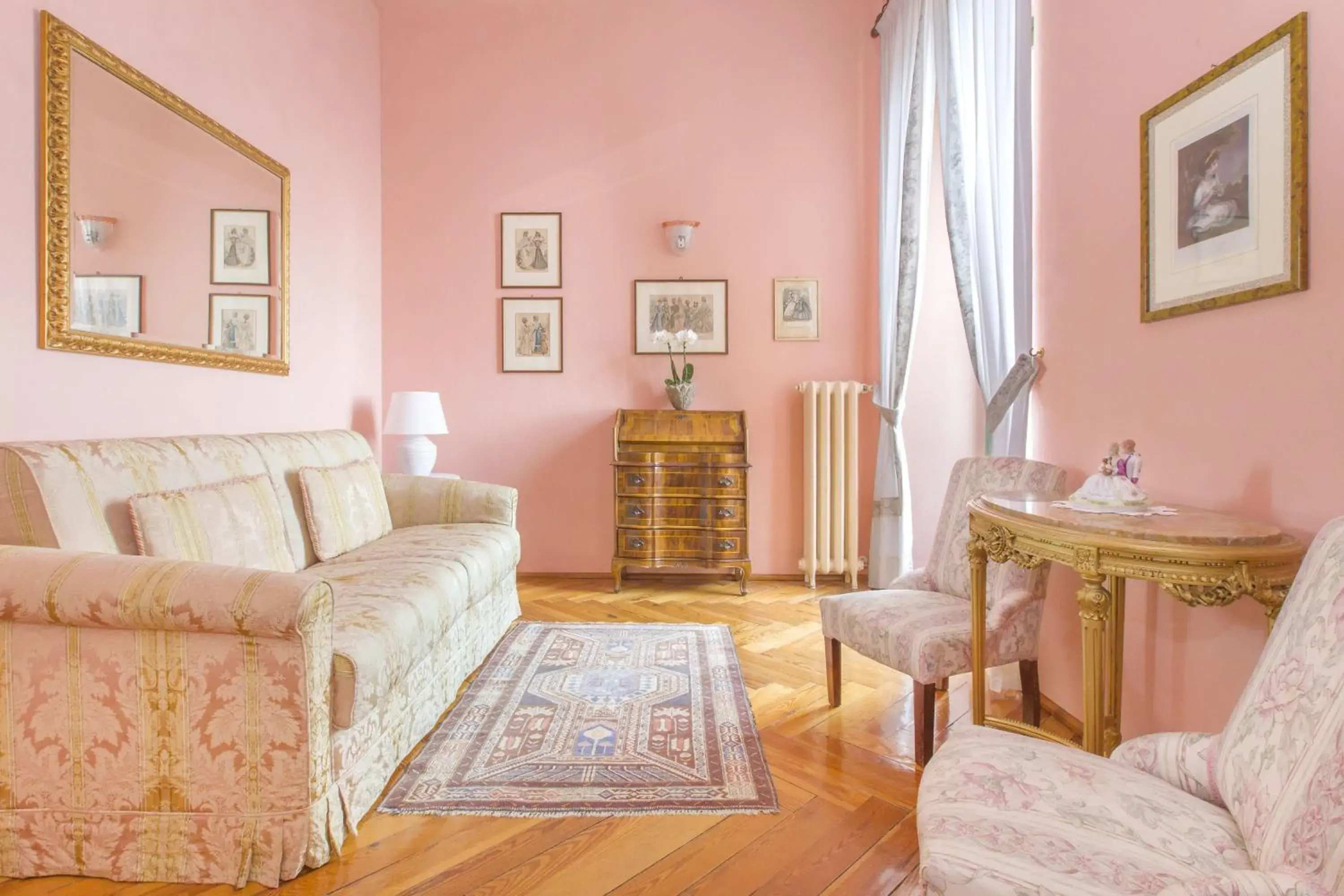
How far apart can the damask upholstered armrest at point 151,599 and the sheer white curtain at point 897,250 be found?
318 cm

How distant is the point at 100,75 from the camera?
7.70 ft

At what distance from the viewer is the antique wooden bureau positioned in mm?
4137

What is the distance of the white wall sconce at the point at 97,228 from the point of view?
89.7 inches

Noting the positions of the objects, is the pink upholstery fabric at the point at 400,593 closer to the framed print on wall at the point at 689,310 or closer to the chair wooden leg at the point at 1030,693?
the framed print on wall at the point at 689,310

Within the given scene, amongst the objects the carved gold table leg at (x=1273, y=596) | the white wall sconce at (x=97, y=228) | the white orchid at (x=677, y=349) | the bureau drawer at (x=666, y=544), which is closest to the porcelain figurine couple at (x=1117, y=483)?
the carved gold table leg at (x=1273, y=596)

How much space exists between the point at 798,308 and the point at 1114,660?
3.12m

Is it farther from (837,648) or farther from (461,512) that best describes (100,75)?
(837,648)

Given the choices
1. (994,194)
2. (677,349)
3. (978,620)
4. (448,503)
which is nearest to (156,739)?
(448,503)

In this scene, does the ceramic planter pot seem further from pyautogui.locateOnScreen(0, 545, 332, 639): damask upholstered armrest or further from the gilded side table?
pyautogui.locateOnScreen(0, 545, 332, 639): damask upholstered armrest

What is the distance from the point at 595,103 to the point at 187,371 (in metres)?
3.01

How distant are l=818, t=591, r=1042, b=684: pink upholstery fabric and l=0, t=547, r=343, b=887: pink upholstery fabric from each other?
1604 millimetres

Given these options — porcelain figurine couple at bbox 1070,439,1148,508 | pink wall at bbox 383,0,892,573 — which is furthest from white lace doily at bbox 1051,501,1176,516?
pink wall at bbox 383,0,892,573

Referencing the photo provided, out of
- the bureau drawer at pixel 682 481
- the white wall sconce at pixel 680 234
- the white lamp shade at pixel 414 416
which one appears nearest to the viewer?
the white lamp shade at pixel 414 416

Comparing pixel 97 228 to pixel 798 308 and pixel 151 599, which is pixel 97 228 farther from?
pixel 798 308
